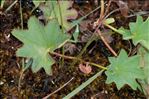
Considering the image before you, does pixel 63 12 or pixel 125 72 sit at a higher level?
pixel 63 12

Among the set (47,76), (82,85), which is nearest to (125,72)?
(82,85)

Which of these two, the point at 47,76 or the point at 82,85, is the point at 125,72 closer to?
the point at 82,85

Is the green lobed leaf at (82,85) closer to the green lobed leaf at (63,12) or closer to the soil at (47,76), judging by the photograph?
the soil at (47,76)

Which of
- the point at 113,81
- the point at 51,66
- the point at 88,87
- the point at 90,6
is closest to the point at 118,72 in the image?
the point at 113,81

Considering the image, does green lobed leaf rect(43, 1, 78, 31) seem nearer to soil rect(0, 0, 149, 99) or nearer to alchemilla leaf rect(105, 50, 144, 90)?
soil rect(0, 0, 149, 99)

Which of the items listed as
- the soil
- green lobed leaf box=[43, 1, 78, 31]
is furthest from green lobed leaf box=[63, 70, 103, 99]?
green lobed leaf box=[43, 1, 78, 31]

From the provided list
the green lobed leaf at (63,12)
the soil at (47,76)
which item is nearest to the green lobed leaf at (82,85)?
the soil at (47,76)
